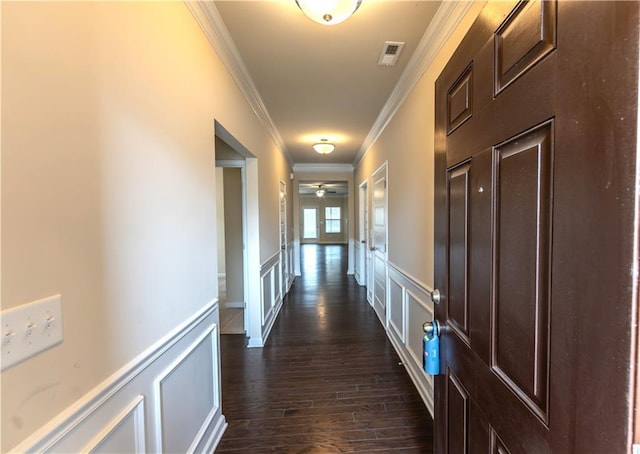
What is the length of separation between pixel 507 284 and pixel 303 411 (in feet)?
6.07

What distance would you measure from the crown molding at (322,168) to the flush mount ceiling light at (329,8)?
16.5 ft

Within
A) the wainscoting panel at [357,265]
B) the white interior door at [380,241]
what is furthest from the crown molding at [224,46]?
the wainscoting panel at [357,265]

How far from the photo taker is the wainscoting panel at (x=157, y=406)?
75cm

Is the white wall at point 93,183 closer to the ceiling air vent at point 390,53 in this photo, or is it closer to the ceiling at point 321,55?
the ceiling at point 321,55

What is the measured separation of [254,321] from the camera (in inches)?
117

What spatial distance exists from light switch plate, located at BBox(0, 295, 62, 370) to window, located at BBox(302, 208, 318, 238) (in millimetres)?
13894

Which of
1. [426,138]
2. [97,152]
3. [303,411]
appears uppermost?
[426,138]

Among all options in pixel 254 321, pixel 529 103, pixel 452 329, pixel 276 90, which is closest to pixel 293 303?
pixel 254 321

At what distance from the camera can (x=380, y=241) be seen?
380 cm

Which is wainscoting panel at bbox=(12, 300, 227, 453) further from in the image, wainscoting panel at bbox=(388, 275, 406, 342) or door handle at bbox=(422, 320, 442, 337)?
wainscoting panel at bbox=(388, 275, 406, 342)

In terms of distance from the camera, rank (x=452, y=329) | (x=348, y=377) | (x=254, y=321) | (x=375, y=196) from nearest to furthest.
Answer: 1. (x=452, y=329)
2. (x=348, y=377)
3. (x=254, y=321)
4. (x=375, y=196)

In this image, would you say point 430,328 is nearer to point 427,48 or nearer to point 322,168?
point 427,48

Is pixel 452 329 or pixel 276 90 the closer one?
pixel 452 329

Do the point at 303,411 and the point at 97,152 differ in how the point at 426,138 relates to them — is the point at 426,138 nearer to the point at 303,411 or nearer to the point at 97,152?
the point at 97,152
